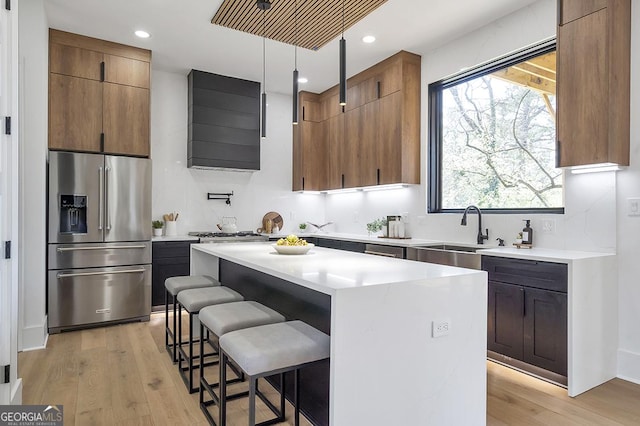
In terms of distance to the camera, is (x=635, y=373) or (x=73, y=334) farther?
(x=73, y=334)

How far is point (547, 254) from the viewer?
9.02 feet

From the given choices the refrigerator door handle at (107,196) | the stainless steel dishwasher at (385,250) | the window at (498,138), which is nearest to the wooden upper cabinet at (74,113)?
the refrigerator door handle at (107,196)

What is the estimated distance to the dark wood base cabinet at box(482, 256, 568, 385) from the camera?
2557 millimetres

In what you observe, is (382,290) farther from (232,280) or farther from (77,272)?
(77,272)

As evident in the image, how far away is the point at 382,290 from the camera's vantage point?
162cm

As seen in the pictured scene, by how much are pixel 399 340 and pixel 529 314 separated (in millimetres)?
1559

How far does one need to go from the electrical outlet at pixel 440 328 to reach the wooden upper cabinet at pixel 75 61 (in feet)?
13.4

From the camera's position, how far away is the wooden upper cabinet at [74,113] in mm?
3787

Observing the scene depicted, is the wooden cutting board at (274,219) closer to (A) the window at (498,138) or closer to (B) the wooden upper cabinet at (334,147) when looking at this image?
(B) the wooden upper cabinet at (334,147)

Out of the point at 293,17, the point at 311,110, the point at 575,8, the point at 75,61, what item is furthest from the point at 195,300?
the point at 311,110

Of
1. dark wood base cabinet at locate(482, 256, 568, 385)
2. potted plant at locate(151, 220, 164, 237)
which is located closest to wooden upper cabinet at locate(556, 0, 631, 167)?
dark wood base cabinet at locate(482, 256, 568, 385)

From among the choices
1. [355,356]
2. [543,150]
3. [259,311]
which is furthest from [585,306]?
[259,311]

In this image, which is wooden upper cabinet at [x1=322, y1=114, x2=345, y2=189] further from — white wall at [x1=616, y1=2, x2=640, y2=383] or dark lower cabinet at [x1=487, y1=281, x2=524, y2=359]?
white wall at [x1=616, y1=2, x2=640, y2=383]

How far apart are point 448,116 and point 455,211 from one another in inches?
42.1
